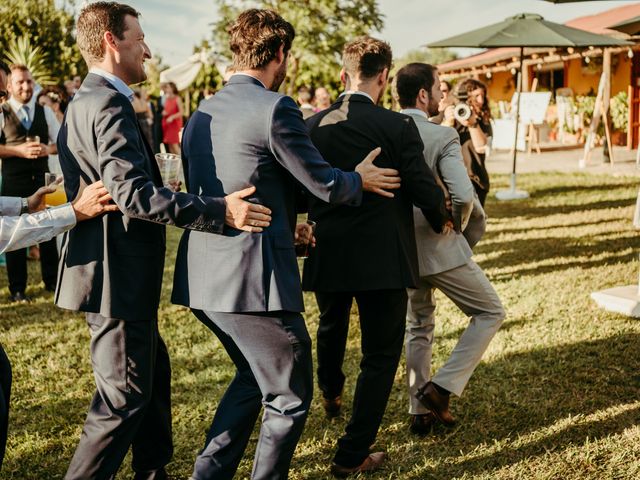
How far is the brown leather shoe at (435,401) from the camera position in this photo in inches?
146

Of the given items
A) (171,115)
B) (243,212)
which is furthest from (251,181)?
(171,115)

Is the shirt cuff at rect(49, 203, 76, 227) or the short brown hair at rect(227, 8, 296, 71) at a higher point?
the short brown hair at rect(227, 8, 296, 71)

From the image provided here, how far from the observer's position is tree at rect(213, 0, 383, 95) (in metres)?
25.1

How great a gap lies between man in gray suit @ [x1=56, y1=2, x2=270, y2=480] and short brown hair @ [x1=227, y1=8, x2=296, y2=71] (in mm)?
A: 406

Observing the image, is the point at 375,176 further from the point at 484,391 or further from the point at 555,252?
the point at 555,252

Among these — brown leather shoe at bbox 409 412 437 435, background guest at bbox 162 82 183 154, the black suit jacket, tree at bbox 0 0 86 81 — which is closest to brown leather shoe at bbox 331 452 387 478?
brown leather shoe at bbox 409 412 437 435

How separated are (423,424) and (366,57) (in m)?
2.00

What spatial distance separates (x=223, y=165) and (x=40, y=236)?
0.71 m

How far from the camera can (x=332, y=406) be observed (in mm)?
3973

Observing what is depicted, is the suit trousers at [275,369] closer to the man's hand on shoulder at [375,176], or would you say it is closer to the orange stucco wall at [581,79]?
the man's hand on shoulder at [375,176]

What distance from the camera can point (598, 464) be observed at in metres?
3.35

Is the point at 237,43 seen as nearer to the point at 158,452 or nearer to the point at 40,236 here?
the point at 40,236

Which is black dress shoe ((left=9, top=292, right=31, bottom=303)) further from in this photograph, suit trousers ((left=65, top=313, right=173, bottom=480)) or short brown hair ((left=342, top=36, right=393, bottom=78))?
short brown hair ((left=342, top=36, right=393, bottom=78))

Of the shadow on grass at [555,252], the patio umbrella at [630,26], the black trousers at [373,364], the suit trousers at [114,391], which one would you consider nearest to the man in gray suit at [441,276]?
the black trousers at [373,364]
